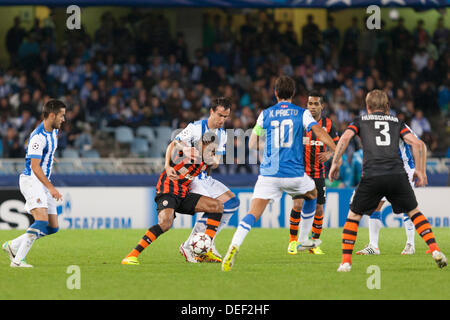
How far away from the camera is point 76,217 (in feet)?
52.1

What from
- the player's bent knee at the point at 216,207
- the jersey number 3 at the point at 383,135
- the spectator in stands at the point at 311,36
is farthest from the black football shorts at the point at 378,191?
the spectator in stands at the point at 311,36

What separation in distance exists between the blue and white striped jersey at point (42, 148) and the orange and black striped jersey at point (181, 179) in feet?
4.19

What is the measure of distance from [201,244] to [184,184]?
716 mm

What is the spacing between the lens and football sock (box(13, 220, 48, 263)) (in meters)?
9.09

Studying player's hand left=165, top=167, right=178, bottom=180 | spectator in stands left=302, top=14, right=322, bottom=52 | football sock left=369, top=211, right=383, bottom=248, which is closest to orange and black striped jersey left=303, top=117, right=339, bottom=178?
football sock left=369, top=211, right=383, bottom=248

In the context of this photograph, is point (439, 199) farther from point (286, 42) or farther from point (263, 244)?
point (286, 42)

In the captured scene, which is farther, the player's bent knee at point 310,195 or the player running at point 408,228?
the player running at point 408,228

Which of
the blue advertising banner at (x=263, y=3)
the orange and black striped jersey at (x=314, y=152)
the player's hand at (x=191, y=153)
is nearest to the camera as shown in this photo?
the player's hand at (x=191, y=153)

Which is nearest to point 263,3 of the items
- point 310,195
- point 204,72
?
point 204,72

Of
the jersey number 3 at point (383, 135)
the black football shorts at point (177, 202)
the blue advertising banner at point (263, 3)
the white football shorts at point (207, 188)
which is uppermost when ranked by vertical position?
the blue advertising banner at point (263, 3)

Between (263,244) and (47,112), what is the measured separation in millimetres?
4416

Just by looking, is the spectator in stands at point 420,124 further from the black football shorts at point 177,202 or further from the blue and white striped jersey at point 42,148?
the blue and white striped jersey at point 42,148

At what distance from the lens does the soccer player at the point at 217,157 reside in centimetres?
951

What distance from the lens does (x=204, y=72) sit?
22.1 meters
